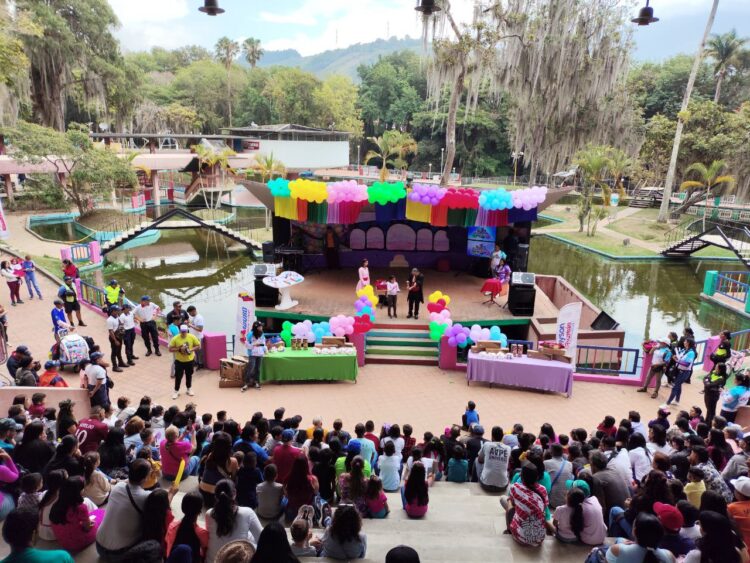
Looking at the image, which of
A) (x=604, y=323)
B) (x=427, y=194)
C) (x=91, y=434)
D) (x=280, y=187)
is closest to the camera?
(x=91, y=434)

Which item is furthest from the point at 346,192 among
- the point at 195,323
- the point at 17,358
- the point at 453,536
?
the point at 453,536

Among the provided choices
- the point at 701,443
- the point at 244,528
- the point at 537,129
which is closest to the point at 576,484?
the point at 701,443

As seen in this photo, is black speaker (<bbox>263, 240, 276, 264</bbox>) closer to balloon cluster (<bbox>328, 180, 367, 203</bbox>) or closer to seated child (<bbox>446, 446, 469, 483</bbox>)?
balloon cluster (<bbox>328, 180, 367, 203</bbox>)

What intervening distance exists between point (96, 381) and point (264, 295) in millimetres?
6569

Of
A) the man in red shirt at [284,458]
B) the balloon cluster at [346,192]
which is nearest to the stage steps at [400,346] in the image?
the balloon cluster at [346,192]

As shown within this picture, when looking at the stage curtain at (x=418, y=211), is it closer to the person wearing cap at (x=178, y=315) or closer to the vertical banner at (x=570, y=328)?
the vertical banner at (x=570, y=328)

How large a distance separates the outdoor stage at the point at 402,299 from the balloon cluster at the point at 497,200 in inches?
106

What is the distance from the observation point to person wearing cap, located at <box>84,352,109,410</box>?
8.87 meters

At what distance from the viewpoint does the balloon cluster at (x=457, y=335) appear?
507 inches

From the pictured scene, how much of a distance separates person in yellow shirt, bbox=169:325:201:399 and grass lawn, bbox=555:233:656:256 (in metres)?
24.7

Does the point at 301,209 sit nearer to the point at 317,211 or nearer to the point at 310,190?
the point at 317,211

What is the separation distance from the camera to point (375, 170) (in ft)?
176

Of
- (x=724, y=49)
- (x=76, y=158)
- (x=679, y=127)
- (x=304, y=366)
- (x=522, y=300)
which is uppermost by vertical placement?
(x=724, y=49)

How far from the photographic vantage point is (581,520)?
4902 mm
